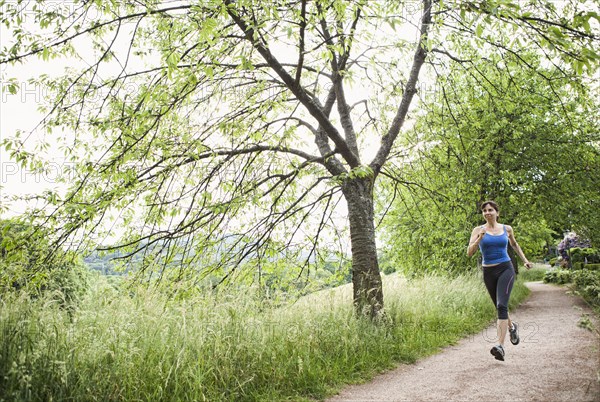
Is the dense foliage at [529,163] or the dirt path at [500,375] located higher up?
the dense foliage at [529,163]

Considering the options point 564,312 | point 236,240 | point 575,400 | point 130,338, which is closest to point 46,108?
point 236,240

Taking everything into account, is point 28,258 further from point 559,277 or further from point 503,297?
point 559,277

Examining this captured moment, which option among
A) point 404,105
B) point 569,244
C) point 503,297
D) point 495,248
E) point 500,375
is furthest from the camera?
point 569,244

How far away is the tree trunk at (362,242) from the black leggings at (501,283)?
1777 mm

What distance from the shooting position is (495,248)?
6461 mm

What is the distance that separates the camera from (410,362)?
6410mm

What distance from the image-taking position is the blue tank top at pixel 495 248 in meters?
6.44

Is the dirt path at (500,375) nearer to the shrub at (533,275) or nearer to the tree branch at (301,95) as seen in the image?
the tree branch at (301,95)

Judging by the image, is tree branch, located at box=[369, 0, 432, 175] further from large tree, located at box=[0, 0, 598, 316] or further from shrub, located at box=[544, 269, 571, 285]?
shrub, located at box=[544, 269, 571, 285]

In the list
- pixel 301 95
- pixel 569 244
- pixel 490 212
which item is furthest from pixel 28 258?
pixel 569 244

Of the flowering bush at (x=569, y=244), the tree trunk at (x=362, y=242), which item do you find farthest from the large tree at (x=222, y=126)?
the flowering bush at (x=569, y=244)

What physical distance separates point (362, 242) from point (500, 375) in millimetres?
3017

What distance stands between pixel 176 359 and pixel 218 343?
47cm

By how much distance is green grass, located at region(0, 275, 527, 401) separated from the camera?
11.9 feet
